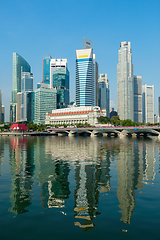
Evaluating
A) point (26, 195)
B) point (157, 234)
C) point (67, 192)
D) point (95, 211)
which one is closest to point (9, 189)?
point (26, 195)

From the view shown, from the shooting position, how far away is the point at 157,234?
41.3ft

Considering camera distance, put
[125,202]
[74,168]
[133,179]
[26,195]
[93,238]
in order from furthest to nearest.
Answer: [74,168] < [133,179] < [26,195] < [125,202] < [93,238]

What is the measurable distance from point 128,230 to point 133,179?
13.2 meters

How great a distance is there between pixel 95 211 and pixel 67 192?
526 cm

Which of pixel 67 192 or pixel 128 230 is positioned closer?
pixel 128 230

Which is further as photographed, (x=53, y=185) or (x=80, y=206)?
(x=53, y=185)

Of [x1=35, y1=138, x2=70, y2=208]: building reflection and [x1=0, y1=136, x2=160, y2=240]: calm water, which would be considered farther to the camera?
[x1=35, y1=138, x2=70, y2=208]: building reflection

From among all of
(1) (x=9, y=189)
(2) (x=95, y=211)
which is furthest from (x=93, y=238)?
(1) (x=9, y=189)

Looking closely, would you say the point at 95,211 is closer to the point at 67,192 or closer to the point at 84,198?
the point at 84,198

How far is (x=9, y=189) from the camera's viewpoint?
21.8 m

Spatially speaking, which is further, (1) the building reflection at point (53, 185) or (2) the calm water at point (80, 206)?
(1) the building reflection at point (53, 185)

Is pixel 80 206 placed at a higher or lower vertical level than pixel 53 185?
higher

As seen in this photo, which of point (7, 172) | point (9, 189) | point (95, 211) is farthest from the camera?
point (7, 172)

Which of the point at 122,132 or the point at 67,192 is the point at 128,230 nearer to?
the point at 67,192
